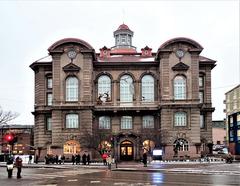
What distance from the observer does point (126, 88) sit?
268ft

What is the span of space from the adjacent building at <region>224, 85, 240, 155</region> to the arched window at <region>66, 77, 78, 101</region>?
92.9 feet

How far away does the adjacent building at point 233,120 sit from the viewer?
93450 mm

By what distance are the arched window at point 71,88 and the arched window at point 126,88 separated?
768 cm

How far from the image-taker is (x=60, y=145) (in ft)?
255

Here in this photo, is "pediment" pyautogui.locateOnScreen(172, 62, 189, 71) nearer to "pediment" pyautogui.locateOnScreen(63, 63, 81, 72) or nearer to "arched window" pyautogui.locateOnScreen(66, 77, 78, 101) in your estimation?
"pediment" pyautogui.locateOnScreen(63, 63, 81, 72)

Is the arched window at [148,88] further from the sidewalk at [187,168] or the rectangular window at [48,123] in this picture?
the sidewalk at [187,168]

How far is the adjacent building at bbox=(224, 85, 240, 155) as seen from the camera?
93.4 meters

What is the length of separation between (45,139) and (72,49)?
15353 mm

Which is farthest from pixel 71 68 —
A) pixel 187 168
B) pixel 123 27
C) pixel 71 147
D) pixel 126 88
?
pixel 187 168

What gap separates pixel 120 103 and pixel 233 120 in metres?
41.3

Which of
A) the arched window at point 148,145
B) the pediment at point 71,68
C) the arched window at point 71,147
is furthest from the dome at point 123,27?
the arched window at point 71,147

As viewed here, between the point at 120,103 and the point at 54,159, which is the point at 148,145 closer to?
the point at 120,103

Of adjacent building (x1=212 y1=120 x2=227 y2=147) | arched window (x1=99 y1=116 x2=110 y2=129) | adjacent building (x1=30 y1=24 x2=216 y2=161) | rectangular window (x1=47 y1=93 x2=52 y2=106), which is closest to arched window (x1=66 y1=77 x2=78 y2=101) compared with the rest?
adjacent building (x1=30 y1=24 x2=216 y2=161)

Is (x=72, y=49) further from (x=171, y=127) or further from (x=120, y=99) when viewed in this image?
(x=171, y=127)
